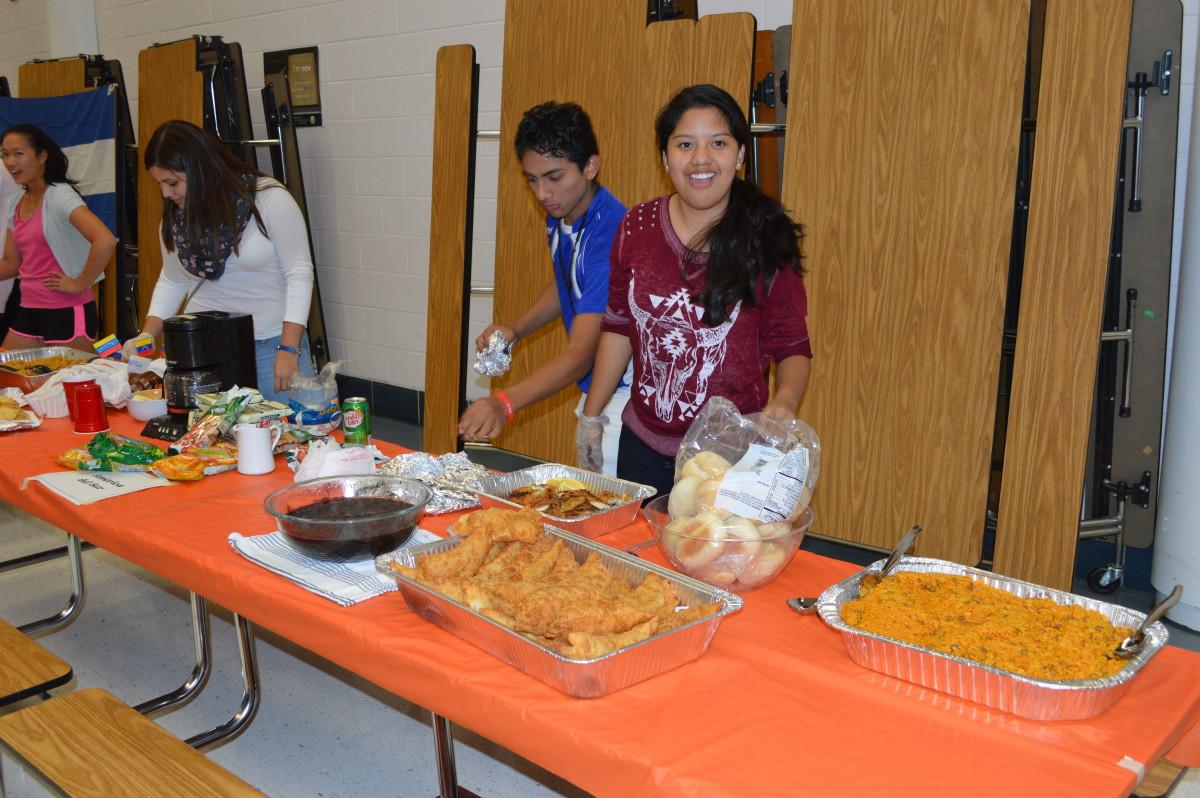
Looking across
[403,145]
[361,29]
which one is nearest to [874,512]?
[403,145]

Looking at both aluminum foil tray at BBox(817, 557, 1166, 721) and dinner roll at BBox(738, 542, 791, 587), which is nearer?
aluminum foil tray at BBox(817, 557, 1166, 721)

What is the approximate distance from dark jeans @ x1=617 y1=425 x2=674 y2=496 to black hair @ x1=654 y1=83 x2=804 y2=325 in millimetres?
368

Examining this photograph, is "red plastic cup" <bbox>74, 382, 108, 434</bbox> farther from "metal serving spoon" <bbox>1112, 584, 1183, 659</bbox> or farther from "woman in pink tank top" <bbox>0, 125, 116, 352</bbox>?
"metal serving spoon" <bbox>1112, 584, 1183, 659</bbox>

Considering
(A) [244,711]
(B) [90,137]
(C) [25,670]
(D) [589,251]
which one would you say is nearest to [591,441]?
(D) [589,251]

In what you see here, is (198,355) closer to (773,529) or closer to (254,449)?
(254,449)

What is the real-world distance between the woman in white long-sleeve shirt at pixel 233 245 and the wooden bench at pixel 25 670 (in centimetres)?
119

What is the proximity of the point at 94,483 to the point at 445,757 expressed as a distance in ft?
3.20

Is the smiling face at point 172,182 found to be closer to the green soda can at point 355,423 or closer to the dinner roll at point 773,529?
the green soda can at point 355,423

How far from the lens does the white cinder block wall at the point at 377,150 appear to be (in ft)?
15.0

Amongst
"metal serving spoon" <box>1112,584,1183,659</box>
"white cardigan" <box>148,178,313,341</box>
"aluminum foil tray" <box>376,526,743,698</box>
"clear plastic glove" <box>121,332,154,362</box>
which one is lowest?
"aluminum foil tray" <box>376,526,743,698</box>

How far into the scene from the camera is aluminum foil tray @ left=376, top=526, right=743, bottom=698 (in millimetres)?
1128

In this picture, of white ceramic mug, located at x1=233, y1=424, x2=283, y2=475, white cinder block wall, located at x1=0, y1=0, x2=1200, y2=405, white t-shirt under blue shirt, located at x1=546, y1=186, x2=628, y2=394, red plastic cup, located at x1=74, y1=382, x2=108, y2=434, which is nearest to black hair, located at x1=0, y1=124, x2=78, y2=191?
white cinder block wall, located at x1=0, y1=0, x2=1200, y2=405

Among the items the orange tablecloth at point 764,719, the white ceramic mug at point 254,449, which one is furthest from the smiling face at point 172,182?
the orange tablecloth at point 764,719

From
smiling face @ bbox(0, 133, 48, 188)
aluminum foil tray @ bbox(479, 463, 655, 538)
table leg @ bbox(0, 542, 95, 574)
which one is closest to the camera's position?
aluminum foil tray @ bbox(479, 463, 655, 538)
